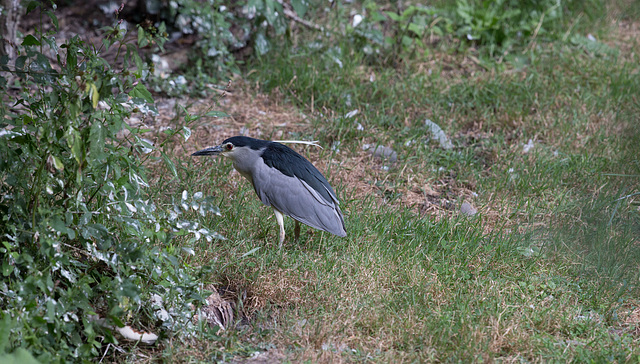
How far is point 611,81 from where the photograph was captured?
549cm

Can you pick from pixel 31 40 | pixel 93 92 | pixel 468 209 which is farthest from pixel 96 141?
pixel 468 209

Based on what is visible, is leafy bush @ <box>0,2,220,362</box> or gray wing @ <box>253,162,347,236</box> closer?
leafy bush @ <box>0,2,220,362</box>

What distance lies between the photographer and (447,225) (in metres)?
3.82

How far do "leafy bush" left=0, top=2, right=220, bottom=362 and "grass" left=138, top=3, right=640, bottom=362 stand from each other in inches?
13.5

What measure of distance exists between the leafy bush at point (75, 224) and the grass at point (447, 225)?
0.34m

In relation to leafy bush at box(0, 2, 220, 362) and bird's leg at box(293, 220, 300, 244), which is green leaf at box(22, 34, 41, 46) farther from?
bird's leg at box(293, 220, 300, 244)

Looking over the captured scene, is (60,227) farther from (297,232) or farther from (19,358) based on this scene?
(297,232)

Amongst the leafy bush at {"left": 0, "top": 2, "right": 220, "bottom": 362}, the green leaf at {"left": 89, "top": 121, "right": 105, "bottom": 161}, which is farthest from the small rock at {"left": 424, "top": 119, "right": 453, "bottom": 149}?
the green leaf at {"left": 89, "top": 121, "right": 105, "bottom": 161}

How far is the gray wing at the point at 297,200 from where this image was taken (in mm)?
3482

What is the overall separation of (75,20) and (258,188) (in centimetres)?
365

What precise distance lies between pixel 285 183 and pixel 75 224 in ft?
3.97

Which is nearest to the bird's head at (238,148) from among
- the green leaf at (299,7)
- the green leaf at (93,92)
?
the green leaf at (93,92)

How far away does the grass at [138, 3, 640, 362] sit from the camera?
296 cm

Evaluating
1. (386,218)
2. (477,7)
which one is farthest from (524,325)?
(477,7)
